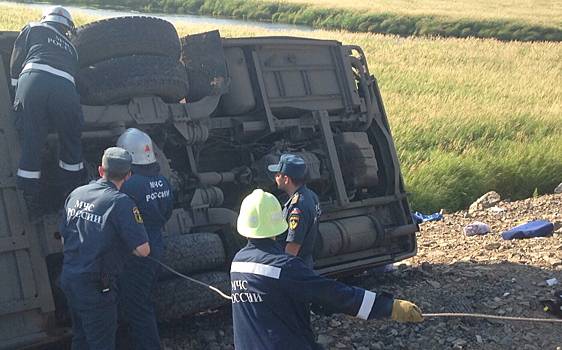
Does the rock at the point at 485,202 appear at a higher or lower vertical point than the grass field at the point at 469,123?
lower

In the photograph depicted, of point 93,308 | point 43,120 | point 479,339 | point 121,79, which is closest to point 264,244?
point 93,308

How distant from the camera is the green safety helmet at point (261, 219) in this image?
3.61 m

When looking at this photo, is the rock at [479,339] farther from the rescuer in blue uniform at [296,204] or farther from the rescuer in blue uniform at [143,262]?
the rescuer in blue uniform at [143,262]

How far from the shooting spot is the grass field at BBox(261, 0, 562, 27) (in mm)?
41656

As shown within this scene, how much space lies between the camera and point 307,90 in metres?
7.05

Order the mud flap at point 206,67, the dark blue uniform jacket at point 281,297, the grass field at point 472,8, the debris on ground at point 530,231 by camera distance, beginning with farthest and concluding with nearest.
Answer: the grass field at point 472,8, the debris on ground at point 530,231, the mud flap at point 206,67, the dark blue uniform jacket at point 281,297

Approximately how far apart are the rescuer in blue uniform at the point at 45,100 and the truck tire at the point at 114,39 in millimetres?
359

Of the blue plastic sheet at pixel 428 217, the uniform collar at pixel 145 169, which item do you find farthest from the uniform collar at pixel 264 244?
the blue plastic sheet at pixel 428 217

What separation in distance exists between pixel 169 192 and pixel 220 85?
4.74ft

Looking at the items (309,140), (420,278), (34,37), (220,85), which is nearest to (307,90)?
(309,140)

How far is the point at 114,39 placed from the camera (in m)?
5.55

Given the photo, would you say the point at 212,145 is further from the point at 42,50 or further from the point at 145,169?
the point at 42,50

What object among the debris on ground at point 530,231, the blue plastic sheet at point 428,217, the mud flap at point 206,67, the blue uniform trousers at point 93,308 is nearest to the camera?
the blue uniform trousers at point 93,308

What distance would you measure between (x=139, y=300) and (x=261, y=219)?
65.0 inches
